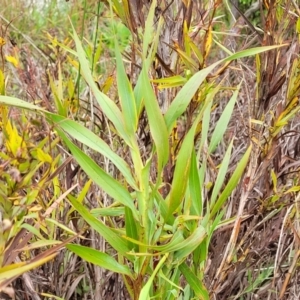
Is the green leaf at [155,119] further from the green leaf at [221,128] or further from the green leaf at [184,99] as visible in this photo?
the green leaf at [221,128]

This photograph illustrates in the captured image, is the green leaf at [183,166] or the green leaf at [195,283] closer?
the green leaf at [183,166]

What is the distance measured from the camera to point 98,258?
70cm

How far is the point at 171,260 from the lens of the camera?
727 mm

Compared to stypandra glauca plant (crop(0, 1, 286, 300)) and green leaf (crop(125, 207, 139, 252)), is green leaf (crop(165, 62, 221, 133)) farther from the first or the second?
green leaf (crop(125, 207, 139, 252))

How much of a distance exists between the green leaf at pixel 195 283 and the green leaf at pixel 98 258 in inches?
3.5

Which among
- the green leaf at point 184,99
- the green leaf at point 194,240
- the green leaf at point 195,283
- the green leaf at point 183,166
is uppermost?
the green leaf at point 184,99

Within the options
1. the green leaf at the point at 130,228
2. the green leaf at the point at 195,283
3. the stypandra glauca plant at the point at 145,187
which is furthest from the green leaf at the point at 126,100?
the green leaf at the point at 195,283

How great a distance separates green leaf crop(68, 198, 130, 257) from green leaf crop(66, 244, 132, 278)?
2 cm

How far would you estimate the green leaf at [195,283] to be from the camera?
2.49 feet

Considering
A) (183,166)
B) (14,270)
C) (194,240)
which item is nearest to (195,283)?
(194,240)

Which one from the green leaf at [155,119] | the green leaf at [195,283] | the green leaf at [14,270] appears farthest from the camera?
the green leaf at [195,283]

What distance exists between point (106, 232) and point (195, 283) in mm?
160

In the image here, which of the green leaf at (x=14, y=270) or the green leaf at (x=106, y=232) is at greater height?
the green leaf at (x=14, y=270)

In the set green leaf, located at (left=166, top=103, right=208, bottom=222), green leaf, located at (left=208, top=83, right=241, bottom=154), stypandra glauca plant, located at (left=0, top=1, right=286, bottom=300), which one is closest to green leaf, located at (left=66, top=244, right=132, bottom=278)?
stypandra glauca plant, located at (left=0, top=1, right=286, bottom=300)
